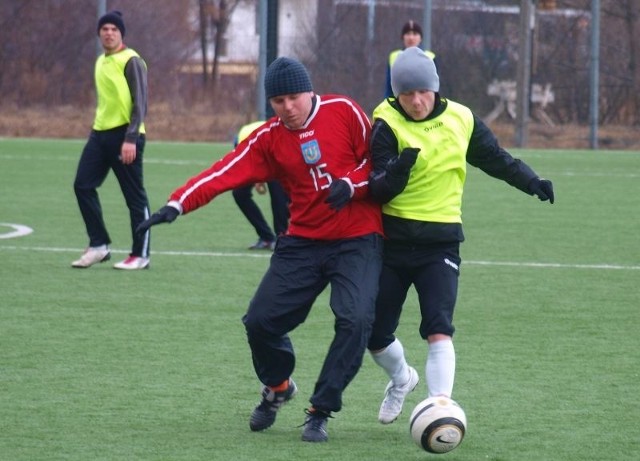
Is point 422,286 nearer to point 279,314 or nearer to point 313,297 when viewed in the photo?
point 313,297

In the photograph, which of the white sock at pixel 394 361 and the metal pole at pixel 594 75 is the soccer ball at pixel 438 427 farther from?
the metal pole at pixel 594 75

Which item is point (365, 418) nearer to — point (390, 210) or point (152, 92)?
point (390, 210)

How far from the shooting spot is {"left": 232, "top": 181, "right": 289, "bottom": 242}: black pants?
1116cm

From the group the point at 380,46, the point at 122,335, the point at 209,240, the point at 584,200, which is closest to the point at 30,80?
the point at 380,46

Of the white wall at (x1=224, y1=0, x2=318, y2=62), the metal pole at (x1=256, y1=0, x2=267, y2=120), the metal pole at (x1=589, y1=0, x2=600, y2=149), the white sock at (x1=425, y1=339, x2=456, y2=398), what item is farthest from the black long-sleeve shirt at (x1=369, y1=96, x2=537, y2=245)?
the white wall at (x1=224, y1=0, x2=318, y2=62)

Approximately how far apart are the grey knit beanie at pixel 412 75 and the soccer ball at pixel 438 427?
1222 millimetres

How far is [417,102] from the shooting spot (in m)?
5.34

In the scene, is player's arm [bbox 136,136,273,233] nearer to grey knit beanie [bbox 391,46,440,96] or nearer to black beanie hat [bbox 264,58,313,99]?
black beanie hat [bbox 264,58,313,99]

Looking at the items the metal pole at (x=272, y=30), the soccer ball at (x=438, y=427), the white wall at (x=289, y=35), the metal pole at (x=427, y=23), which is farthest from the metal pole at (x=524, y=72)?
the soccer ball at (x=438, y=427)

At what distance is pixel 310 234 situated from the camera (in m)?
5.54

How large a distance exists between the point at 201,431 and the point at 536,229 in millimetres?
8392

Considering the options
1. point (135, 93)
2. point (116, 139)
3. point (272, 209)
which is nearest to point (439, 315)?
point (135, 93)

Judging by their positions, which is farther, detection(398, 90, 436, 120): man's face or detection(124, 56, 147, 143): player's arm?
detection(124, 56, 147, 143): player's arm

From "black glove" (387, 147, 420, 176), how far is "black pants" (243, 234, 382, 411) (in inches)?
14.7
